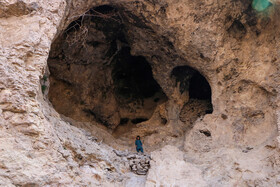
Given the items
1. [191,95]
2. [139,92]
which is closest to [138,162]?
[191,95]

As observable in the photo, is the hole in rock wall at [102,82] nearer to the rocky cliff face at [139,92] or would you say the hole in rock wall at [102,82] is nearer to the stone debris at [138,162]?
the rocky cliff face at [139,92]

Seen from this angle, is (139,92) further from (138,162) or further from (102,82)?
(138,162)

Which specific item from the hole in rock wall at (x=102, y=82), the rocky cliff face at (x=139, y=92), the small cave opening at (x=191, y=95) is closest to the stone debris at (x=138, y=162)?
the rocky cliff face at (x=139, y=92)

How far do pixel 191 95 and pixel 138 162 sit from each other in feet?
9.54

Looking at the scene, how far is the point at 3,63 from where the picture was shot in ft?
12.7

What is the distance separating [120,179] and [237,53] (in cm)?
336

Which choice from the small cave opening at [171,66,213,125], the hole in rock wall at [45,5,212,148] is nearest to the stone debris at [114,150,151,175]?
the hole in rock wall at [45,5,212,148]

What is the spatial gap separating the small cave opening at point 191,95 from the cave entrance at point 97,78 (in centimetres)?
72

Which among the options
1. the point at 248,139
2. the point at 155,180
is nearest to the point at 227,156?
the point at 248,139

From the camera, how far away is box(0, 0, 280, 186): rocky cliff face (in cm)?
389

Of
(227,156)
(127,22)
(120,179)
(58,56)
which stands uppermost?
(127,22)

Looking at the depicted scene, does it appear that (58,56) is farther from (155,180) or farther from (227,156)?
(227,156)

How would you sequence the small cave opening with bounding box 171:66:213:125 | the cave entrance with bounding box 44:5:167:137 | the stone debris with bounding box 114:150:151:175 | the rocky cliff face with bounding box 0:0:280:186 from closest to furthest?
the rocky cliff face with bounding box 0:0:280:186 < the stone debris with bounding box 114:150:151:175 < the cave entrance with bounding box 44:5:167:137 < the small cave opening with bounding box 171:66:213:125

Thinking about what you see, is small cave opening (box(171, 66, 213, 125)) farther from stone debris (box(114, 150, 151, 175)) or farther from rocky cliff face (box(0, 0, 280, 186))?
stone debris (box(114, 150, 151, 175))
